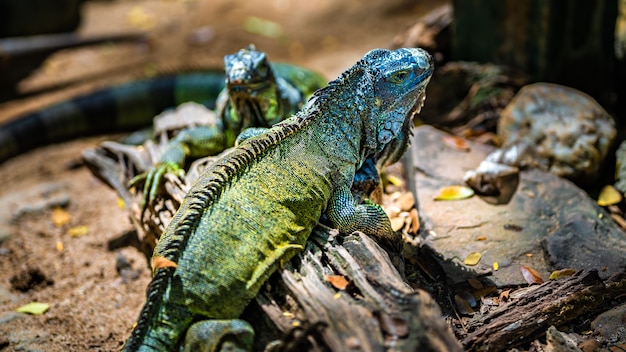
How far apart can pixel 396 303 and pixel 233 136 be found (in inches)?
102

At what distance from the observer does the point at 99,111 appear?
24.9 ft

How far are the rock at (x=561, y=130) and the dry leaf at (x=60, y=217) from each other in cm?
429

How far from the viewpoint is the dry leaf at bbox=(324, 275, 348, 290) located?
295 cm

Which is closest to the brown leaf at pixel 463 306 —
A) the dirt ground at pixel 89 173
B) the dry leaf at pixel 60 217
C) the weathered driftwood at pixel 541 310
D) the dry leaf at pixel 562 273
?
the weathered driftwood at pixel 541 310

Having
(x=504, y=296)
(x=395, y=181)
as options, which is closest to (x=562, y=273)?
(x=504, y=296)

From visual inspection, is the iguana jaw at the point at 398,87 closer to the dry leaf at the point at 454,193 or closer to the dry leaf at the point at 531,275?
the dry leaf at the point at 454,193

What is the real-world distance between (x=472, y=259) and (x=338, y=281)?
1356 mm

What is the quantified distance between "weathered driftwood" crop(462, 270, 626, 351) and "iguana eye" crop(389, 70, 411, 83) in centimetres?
149

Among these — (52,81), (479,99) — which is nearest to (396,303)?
(479,99)

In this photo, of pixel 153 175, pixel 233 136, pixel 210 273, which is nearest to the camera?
pixel 210 273

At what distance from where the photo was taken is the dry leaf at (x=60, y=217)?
570 centimetres

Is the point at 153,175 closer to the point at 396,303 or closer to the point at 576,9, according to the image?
the point at 396,303

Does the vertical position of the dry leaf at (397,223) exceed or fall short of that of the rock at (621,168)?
it exceeds it

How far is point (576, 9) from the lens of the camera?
19.3 feet
